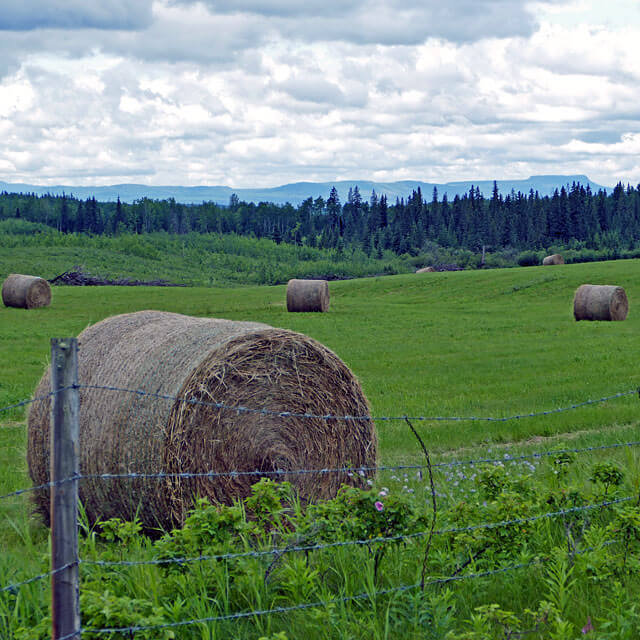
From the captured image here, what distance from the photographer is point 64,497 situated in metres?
4.00

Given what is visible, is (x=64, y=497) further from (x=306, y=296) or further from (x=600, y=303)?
(x=306, y=296)

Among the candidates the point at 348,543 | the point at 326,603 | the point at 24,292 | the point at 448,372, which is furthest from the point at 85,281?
the point at 326,603

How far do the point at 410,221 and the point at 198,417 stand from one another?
497 feet

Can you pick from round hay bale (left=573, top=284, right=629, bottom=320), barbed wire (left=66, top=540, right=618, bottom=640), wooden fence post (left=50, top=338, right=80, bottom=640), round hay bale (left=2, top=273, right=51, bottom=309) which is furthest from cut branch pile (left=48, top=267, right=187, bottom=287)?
wooden fence post (left=50, top=338, right=80, bottom=640)

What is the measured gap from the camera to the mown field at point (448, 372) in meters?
7.45

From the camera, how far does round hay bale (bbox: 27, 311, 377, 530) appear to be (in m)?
7.21

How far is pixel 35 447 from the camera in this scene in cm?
807

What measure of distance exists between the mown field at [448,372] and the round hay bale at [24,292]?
975mm

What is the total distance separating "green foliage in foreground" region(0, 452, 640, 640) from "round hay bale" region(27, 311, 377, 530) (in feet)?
4.47

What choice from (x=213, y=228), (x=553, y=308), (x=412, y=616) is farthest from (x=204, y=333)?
(x=213, y=228)

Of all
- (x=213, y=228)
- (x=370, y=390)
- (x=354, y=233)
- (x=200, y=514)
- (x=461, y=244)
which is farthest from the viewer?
(x=213, y=228)

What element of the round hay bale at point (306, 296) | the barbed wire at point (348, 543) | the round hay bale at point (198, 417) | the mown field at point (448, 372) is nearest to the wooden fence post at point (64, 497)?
the barbed wire at point (348, 543)

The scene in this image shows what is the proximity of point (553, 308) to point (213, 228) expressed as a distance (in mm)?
150795

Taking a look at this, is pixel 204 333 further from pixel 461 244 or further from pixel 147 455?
pixel 461 244
